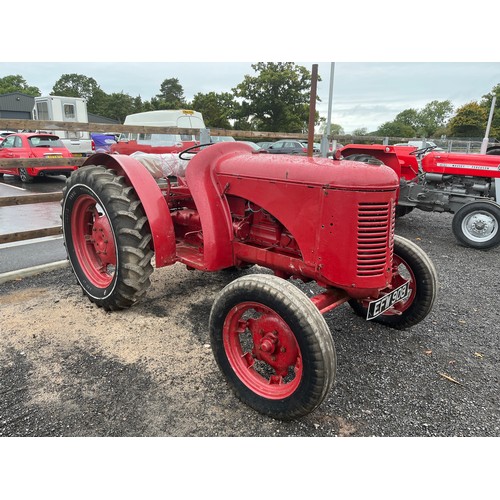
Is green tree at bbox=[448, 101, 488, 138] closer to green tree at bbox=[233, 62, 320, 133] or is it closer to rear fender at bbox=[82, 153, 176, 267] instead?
green tree at bbox=[233, 62, 320, 133]

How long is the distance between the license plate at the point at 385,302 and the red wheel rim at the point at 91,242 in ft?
7.14

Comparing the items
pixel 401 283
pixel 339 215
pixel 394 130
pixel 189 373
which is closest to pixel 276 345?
pixel 189 373

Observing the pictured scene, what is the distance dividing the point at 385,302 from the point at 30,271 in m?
3.76

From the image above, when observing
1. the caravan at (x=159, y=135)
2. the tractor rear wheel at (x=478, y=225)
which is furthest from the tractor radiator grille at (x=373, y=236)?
the caravan at (x=159, y=135)

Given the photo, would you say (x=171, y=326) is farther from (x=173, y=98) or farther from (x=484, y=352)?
(x=173, y=98)

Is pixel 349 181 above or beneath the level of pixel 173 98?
beneath

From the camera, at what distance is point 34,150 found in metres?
10.9

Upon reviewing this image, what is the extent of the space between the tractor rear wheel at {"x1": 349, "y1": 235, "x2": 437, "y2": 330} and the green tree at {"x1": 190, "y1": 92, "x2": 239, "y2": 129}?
32.1 meters

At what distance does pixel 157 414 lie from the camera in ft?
7.20

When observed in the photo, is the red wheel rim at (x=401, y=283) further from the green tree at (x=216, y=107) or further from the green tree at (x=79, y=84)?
the green tree at (x=79, y=84)

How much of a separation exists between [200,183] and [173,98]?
62.0m

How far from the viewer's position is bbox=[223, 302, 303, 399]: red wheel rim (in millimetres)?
2139

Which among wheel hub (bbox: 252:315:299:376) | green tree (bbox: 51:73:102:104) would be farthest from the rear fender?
green tree (bbox: 51:73:102:104)

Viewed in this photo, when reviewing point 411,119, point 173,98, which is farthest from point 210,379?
point 411,119
